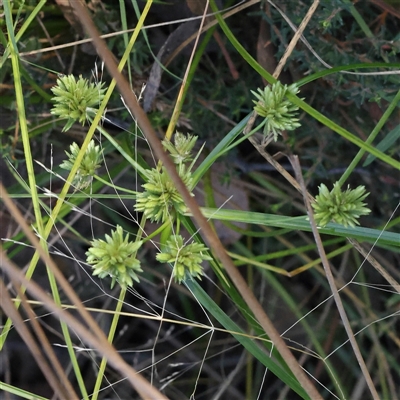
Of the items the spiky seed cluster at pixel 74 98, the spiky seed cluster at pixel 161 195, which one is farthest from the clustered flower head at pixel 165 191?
the spiky seed cluster at pixel 74 98

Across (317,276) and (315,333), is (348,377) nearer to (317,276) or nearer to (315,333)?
(315,333)

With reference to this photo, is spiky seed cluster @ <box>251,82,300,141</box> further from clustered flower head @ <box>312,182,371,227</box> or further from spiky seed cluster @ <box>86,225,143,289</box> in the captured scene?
spiky seed cluster @ <box>86,225,143,289</box>

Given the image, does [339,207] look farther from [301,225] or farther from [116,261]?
[116,261]

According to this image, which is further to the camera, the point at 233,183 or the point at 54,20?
the point at 233,183

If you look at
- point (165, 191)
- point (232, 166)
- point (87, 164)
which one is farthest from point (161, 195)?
point (232, 166)

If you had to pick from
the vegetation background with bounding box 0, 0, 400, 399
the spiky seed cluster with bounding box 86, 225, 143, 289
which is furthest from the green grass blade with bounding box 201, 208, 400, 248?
the spiky seed cluster with bounding box 86, 225, 143, 289

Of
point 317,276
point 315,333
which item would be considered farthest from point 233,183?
point 315,333

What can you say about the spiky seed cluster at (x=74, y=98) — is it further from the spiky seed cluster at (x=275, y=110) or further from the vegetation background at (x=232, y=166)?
the spiky seed cluster at (x=275, y=110)
